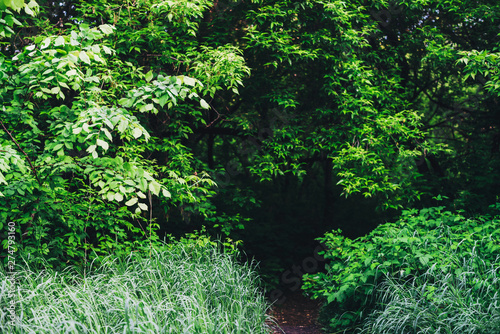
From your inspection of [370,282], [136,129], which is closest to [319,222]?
[370,282]

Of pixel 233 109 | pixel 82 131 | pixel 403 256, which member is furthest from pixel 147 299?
pixel 233 109

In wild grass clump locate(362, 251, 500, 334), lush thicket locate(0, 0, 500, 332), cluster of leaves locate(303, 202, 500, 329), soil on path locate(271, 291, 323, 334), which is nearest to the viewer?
wild grass clump locate(362, 251, 500, 334)

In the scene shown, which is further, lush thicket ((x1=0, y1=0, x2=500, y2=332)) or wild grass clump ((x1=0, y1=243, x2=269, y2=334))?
lush thicket ((x1=0, y1=0, x2=500, y2=332))

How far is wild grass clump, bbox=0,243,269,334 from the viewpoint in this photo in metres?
3.26

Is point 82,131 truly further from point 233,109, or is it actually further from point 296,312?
point 296,312

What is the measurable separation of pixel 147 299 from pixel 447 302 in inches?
110

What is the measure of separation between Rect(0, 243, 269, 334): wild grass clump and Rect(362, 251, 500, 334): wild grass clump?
4.51 feet

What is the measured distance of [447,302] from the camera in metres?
3.98

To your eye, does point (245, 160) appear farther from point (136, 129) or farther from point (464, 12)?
point (136, 129)

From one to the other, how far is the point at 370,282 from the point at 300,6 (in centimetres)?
410

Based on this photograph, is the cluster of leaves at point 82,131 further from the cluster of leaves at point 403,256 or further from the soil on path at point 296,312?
the soil on path at point 296,312

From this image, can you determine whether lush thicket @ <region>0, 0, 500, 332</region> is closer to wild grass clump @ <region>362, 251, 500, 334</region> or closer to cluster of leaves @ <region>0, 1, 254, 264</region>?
cluster of leaves @ <region>0, 1, 254, 264</region>

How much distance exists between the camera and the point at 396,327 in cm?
403

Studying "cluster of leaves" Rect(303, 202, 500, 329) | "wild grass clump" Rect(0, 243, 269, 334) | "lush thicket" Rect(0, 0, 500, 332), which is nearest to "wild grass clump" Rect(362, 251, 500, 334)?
"cluster of leaves" Rect(303, 202, 500, 329)
